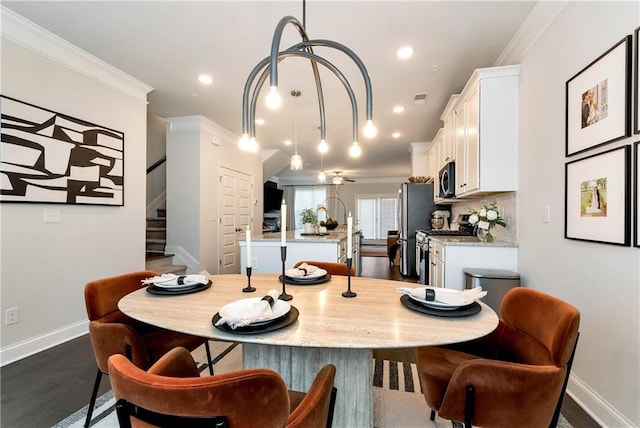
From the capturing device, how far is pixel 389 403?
5.95ft

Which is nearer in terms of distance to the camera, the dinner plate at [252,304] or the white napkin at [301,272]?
the dinner plate at [252,304]

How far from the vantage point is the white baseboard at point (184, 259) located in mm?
4547

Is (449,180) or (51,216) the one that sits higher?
(449,180)

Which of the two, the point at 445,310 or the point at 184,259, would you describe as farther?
the point at 184,259

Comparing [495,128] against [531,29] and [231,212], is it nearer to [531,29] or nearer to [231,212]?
[531,29]

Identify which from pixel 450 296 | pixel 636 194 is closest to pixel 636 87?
pixel 636 194

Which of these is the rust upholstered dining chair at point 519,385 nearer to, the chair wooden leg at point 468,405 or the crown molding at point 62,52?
the chair wooden leg at point 468,405

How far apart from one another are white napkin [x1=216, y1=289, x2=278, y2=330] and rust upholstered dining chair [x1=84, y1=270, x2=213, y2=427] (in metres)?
0.65

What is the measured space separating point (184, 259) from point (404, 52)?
4.06 metres

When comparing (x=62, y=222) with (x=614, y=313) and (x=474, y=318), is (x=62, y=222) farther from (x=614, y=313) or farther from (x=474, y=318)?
(x=614, y=313)

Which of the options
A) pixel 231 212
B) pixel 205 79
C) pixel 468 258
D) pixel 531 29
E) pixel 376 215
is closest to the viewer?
pixel 531 29

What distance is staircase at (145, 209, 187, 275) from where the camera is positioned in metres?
4.19

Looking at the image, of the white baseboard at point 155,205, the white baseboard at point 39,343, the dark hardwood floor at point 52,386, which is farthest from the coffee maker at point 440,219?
the white baseboard at point 155,205

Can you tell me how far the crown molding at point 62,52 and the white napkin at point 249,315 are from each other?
299 cm
